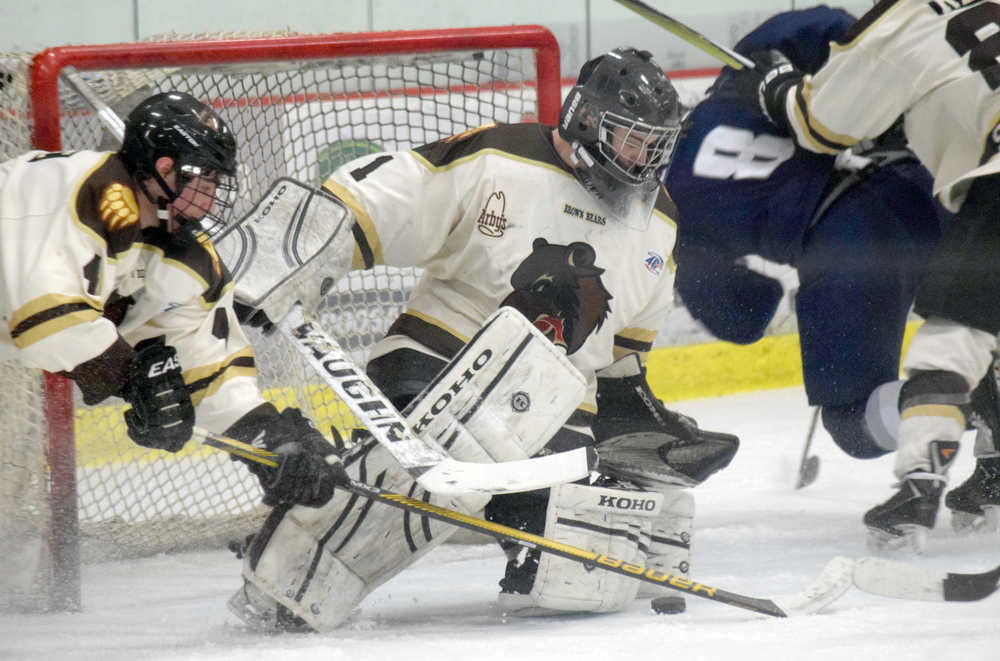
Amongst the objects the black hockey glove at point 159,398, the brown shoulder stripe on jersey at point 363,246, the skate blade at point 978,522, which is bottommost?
the skate blade at point 978,522

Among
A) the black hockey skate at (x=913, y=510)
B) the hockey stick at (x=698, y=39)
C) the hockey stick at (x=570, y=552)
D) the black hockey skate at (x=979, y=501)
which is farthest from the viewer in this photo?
the hockey stick at (x=698, y=39)

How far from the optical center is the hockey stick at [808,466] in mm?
3350

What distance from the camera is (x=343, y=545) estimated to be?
2.10m

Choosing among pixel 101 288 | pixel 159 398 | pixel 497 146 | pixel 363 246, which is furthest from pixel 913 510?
pixel 101 288

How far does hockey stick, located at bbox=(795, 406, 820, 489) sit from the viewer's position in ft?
11.0

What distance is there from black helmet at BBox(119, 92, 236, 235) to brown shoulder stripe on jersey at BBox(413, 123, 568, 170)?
491mm

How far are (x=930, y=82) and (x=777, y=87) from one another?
40 centimetres

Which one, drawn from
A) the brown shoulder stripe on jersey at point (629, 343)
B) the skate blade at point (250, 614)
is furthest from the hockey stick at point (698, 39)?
the skate blade at point (250, 614)

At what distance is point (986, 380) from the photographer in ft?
9.58

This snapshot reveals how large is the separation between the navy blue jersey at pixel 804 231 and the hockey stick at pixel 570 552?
0.89m

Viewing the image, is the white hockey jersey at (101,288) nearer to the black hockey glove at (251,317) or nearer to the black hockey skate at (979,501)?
the black hockey glove at (251,317)

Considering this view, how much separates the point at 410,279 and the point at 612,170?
68 cm

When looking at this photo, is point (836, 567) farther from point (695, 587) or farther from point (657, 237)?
point (657, 237)

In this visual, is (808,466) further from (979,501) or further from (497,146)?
(497,146)
